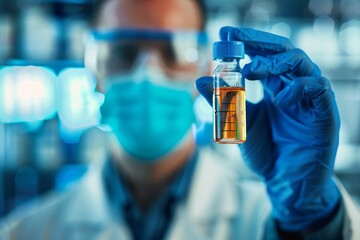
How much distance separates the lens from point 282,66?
1.01 metres

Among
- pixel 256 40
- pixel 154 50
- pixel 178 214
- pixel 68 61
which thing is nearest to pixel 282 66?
pixel 256 40

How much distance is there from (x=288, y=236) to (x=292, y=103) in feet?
1.50

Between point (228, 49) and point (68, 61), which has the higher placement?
point (68, 61)

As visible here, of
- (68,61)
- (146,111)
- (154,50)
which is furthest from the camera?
(68,61)

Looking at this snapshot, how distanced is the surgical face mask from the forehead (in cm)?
15

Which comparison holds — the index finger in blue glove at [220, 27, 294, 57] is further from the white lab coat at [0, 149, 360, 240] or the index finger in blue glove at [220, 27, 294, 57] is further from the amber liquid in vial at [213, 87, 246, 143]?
the white lab coat at [0, 149, 360, 240]

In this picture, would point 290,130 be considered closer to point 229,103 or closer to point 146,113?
point 229,103

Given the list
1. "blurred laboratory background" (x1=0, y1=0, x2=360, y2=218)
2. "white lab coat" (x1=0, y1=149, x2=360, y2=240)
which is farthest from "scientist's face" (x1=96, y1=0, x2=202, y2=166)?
"blurred laboratory background" (x1=0, y1=0, x2=360, y2=218)

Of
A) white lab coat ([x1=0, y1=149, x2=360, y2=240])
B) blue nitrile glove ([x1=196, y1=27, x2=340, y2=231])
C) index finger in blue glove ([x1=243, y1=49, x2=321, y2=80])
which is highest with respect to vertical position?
index finger in blue glove ([x1=243, y1=49, x2=321, y2=80])

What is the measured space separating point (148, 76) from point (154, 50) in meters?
0.12

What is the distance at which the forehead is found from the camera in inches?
67.7

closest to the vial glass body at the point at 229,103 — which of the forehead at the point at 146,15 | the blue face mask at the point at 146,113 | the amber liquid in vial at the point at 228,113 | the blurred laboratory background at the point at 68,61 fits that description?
the amber liquid in vial at the point at 228,113

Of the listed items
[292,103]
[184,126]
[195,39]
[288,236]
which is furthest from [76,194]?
[292,103]

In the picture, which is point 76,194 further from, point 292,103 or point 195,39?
point 292,103
